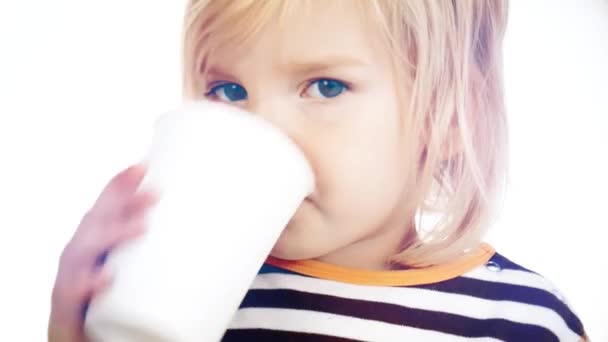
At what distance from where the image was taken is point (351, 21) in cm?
45

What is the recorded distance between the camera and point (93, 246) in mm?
360

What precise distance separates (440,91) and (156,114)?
0.26 metres

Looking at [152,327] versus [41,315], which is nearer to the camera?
[152,327]

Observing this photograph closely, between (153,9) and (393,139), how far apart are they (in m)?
0.28

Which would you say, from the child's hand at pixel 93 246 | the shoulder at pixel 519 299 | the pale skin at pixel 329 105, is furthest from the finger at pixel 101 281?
the shoulder at pixel 519 299

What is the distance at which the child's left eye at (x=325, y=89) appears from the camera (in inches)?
18.4

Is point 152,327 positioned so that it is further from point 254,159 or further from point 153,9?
point 153,9

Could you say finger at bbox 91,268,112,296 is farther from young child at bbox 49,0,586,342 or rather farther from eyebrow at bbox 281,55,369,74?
eyebrow at bbox 281,55,369,74

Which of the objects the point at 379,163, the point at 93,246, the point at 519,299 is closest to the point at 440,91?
the point at 379,163

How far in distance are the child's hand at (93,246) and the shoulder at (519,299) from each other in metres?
0.28

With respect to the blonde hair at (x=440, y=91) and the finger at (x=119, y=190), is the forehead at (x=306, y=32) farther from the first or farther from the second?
the finger at (x=119, y=190)

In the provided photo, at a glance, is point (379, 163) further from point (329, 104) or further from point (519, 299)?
point (519, 299)

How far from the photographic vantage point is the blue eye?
1.62ft

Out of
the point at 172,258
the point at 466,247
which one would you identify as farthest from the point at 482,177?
the point at 172,258
